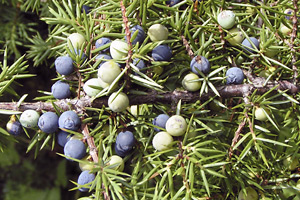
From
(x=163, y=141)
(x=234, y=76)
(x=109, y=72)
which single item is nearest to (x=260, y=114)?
(x=234, y=76)

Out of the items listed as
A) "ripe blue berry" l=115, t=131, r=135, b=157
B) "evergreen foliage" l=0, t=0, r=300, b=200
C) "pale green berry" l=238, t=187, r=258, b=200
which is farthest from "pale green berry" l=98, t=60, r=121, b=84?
"pale green berry" l=238, t=187, r=258, b=200

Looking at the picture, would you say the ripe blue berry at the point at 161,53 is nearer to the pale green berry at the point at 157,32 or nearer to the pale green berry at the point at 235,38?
the pale green berry at the point at 157,32

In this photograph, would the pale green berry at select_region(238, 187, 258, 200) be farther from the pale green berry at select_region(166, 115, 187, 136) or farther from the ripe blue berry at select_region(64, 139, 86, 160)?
the ripe blue berry at select_region(64, 139, 86, 160)

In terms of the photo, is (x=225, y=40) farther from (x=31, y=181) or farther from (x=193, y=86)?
(x=31, y=181)

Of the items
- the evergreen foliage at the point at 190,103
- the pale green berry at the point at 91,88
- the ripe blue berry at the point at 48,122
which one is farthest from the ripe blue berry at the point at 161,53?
the ripe blue berry at the point at 48,122

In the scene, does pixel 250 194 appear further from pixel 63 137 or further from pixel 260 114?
pixel 63 137

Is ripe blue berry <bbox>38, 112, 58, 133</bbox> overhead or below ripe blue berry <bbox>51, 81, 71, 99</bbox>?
below
